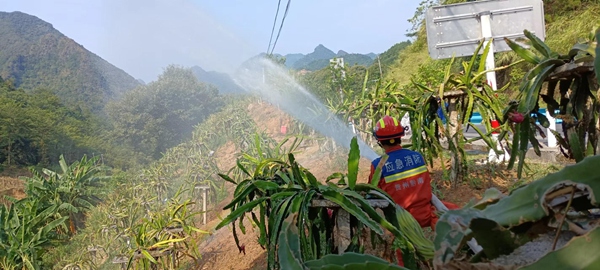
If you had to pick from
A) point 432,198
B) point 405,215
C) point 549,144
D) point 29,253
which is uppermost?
point 405,215

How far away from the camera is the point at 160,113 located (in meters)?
29.2

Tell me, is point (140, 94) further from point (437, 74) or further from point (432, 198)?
point (432, 198)

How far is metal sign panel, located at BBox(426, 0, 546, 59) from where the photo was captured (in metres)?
5.98

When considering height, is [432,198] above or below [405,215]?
below

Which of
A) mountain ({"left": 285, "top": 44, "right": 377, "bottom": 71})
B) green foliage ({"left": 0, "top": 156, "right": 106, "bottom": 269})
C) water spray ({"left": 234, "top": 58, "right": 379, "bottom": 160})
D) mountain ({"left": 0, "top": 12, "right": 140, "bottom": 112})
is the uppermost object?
mountain ({"left": 0, "top": 12, "right": 140, "bottom": 112})

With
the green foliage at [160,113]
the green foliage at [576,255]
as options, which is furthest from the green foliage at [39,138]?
the green foliage at [576,255]

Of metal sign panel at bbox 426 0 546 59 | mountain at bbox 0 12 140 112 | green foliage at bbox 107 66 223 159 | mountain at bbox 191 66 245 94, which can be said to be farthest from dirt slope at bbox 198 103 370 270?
mountain at bbox 0 12 140 112

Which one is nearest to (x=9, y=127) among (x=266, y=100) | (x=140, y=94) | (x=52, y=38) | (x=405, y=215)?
(x=140, y=94)

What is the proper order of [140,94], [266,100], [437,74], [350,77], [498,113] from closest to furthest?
1. [498,113]
2. [437,74]
3. [350,77]
4. [266,100]
5. [140,94]

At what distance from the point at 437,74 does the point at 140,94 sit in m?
24.1

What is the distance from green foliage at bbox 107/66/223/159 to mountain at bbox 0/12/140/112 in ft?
137

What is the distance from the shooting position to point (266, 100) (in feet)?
73.7

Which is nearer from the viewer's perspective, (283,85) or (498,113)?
(498,113)

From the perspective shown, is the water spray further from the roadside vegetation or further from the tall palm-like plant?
the tall palm-like plant
